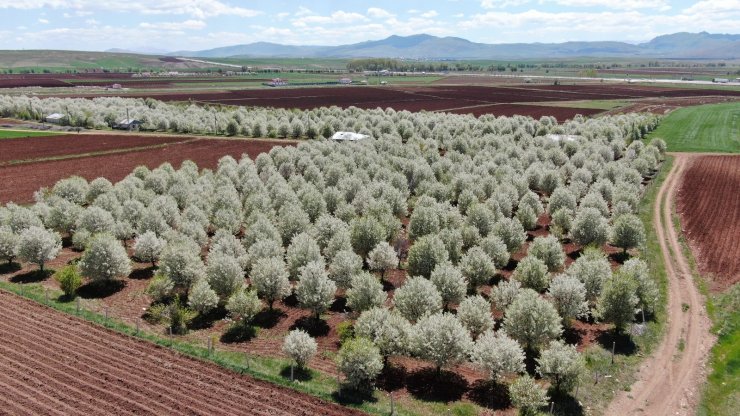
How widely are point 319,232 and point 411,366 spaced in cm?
2117

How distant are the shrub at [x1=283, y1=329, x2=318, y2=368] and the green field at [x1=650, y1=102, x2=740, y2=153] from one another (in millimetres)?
110652

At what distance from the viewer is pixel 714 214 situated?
69812mm

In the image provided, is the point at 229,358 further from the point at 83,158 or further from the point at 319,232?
the point at 83,158

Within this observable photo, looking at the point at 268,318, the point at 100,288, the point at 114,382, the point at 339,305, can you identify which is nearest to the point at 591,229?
the point at 339,305

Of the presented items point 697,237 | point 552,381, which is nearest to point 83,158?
point 552,381

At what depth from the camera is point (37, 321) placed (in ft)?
129

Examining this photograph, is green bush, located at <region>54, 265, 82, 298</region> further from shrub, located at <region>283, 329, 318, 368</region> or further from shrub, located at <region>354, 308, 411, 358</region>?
shrub, located at <region>354, 308, 411, 358</region>

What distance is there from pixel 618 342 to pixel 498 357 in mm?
13791

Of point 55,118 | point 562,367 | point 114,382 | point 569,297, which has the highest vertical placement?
point 55,118

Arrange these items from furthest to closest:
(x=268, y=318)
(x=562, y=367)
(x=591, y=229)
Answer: (x=591, y=229) < (x=268, y=318) < (x=562, y=367)

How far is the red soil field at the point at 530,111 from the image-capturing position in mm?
167625

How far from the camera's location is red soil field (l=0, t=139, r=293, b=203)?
8250 centimetres

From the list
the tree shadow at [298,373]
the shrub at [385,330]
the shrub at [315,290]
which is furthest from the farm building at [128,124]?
the shrub at [385,330]

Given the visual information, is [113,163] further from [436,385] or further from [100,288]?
[436,385]
